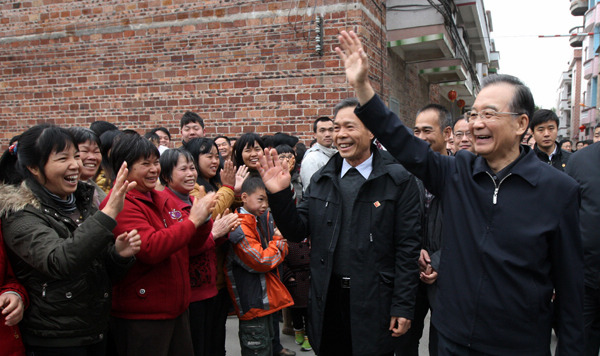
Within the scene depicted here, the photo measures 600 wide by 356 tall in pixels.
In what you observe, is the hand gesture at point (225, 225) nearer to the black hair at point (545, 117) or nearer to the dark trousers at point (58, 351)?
the dark trousers at point (58, 351)

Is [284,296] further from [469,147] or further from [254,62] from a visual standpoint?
[254,62]

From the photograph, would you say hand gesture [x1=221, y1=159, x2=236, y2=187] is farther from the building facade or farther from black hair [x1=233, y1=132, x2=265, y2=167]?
the building facade

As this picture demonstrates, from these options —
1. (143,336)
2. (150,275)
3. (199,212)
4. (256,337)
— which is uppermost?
(199,212)

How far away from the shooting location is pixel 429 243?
8.54 ft

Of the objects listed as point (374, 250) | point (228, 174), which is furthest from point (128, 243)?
point (228, 174)

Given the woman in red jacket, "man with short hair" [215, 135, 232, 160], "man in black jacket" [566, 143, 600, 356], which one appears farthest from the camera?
"man with short hair" [215, 135, 232, 160]

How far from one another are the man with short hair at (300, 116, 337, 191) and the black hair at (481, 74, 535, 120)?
8.45 feet

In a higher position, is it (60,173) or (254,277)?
(60,173)

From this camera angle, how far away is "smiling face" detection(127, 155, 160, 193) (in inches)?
98.9

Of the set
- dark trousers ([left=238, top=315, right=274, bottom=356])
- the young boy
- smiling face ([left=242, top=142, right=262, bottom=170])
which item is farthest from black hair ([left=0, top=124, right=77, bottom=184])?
smiling face ([left=242, top=142, right=262, bottom=170])

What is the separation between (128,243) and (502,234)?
1837 mm

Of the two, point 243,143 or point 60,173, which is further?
point 243,143

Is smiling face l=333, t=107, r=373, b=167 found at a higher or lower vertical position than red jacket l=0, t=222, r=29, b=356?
higher

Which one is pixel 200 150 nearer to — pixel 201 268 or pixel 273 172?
pixel 201 268
